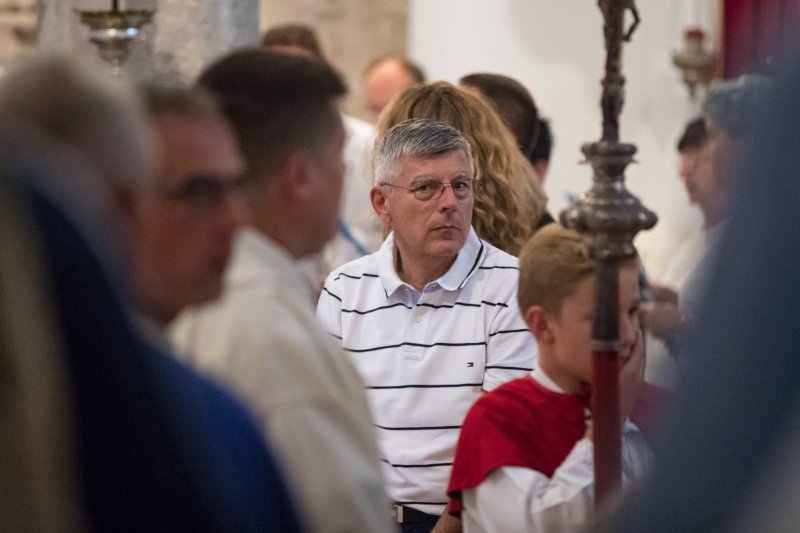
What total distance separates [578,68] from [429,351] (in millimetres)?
5215

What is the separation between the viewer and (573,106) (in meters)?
8.16

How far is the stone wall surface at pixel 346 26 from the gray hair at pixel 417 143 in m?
5.81

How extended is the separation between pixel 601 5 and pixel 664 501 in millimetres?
1621

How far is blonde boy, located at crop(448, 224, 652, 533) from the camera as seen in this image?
2.48 metres

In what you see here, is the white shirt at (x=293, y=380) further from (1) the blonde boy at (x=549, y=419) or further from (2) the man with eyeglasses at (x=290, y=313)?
(1) the blonde boy at (x=549, y=419)

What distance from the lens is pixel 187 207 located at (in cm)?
184

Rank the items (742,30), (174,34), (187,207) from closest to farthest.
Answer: (187,207)
(174,34)
(742,30)

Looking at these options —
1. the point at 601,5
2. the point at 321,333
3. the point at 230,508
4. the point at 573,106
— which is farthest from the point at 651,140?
the point at 230,508

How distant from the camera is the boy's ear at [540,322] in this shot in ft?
8.89

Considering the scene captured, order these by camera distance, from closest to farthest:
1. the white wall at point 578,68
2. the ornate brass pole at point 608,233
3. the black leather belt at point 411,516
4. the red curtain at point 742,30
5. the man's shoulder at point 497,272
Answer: the ornate brass pole at point 608,233 → the black leather belt at point 411,516 → the man's shoulder at point 497,272 → the red curtain at point 742,30 → the white wall at point 578,68

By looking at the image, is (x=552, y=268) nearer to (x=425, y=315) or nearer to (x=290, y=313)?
(x=425, y=315)

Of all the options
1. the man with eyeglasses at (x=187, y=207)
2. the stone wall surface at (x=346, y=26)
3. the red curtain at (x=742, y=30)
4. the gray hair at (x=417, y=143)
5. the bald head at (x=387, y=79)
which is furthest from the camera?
the stone wall surface at (x=346, y=26)

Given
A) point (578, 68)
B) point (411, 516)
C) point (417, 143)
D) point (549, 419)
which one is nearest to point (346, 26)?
point (578, 68)

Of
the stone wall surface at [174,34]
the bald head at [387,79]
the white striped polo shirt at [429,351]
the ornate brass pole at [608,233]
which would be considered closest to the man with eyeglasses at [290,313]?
the ornate brass pole at [608,233]
